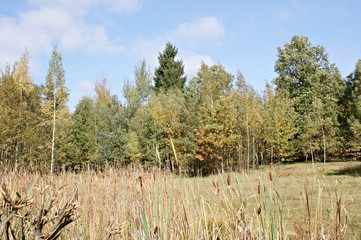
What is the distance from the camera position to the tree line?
2008 cm

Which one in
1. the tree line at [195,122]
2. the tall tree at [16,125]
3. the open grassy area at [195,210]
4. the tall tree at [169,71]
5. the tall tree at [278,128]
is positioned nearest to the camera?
the open grassy area at [195,210]

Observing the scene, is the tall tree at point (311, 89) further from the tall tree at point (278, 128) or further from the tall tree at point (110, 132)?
the tall tree at point (110, 132)

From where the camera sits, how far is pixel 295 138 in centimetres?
2902

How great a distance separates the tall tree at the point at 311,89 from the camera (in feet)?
87.1

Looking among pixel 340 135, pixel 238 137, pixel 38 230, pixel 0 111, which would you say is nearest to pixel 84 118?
pixel 0 111

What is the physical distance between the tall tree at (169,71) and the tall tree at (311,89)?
1261 cm

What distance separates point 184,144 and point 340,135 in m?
13.7

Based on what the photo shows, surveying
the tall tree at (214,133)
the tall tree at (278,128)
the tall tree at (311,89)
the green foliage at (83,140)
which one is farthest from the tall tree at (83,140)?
the tall tree at (311,89)

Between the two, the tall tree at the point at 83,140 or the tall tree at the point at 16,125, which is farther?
the tall tree at the point at 83,140

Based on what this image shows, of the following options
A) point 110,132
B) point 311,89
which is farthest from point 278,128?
point 110,132

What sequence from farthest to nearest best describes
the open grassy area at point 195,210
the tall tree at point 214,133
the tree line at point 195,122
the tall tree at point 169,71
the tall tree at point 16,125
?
the tall tree at point 169,71
the tall tree at point 214,133
the tree line at point 195,122
the tall tree at point 16,125
the open grassy area at point 195,210

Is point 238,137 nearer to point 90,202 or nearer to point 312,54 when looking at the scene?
point 312,54

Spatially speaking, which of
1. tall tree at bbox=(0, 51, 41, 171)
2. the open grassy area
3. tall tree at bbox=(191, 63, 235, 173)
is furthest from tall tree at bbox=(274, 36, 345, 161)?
the open grassy area

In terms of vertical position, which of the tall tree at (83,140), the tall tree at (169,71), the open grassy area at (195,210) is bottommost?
the open grassy area at (195,210)
